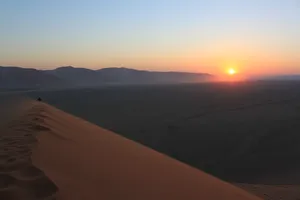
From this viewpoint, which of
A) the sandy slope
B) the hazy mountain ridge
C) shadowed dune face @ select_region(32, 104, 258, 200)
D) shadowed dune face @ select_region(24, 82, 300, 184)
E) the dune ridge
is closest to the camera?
the dune ridge

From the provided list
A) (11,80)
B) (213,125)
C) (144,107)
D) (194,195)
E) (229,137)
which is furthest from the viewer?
(11,80)

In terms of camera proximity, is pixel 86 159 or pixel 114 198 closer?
pixel 114 198

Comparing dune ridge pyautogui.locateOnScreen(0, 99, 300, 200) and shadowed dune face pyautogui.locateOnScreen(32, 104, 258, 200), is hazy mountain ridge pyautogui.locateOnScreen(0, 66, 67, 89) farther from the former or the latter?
shadowed dune face pyautogui.locateOnScreen(32, 104, 258, 200)

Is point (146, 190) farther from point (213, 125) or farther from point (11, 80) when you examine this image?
point (11, 80)

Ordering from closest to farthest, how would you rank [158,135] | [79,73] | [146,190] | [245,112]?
[146,190] < [158,135] < [245,112] < [79,73]

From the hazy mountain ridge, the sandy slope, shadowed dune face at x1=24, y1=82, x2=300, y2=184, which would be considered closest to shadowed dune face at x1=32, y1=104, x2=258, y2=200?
the sandy slope

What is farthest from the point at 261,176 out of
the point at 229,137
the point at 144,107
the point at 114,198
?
the point at 144,107

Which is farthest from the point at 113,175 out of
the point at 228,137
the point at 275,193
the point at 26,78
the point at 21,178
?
the point at 26,78

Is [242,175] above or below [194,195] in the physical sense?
below
